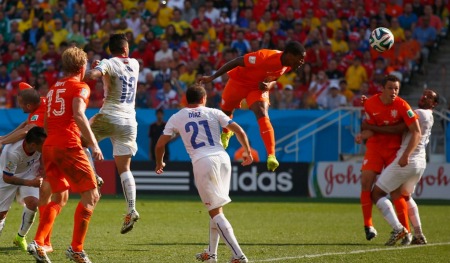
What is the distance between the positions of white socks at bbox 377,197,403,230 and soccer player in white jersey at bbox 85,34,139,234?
3694 millimetres

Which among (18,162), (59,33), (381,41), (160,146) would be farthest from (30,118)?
(59,33)

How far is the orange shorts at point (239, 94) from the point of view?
14211 mm

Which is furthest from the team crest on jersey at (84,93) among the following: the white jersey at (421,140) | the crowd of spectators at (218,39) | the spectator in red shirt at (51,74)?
the spectator in red shirt at (51,74)

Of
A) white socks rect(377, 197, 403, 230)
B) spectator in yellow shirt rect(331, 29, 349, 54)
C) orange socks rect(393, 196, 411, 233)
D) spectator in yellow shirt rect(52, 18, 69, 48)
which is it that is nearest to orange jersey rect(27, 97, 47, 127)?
white socks rect(377, 197, 403, 230)

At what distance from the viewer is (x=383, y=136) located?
46.7 ft

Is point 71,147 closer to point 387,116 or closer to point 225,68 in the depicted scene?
point 225,68

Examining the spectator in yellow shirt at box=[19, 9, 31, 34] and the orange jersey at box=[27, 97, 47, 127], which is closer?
the orange jersey at box=[27, 97, 47, 127]

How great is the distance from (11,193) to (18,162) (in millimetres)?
464

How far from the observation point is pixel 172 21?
29.9m

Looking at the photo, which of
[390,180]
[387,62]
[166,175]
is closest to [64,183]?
[390,180]

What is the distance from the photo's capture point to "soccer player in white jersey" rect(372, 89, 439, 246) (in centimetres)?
1385

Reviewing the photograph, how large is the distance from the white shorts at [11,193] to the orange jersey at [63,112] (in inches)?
81.8

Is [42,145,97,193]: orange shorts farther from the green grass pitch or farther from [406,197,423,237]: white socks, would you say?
[406,197,423,237]: white socks

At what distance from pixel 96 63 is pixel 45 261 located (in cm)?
297
